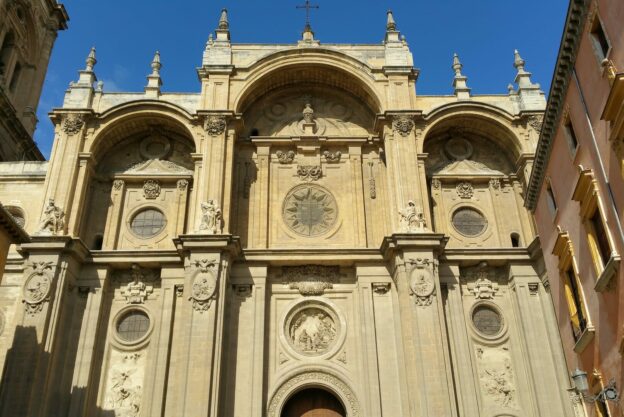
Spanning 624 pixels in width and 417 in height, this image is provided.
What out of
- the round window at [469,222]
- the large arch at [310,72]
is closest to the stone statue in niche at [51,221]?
the large arch at [310,72]

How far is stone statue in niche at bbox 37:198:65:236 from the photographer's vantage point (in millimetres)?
20578

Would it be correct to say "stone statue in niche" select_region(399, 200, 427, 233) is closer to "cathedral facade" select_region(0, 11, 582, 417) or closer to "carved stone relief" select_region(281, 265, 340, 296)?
"cathedral facade" select_region(0, 11, 582, 417)

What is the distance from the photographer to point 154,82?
2483cm

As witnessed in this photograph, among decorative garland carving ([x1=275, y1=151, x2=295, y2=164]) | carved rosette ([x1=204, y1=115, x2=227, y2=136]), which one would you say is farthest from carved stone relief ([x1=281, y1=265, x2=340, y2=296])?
carved rosette ([x1=204, y1=115, x2=227, y2=136])

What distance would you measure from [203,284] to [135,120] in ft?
27.5

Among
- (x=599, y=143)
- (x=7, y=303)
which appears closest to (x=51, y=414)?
(x=7, y=303)

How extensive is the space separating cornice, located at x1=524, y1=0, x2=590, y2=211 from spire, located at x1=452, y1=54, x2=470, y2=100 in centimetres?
639

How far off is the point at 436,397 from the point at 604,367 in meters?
5.19

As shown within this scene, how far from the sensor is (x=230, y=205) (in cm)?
2209

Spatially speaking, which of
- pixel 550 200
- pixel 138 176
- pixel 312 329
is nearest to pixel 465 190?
pixel 550 200

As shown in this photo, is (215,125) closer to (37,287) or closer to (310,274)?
(310,274)

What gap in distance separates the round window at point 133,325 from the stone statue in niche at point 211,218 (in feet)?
13.1

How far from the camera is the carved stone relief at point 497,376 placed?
1998 cm

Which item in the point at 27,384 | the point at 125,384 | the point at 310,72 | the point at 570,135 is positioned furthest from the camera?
the point at 310,72
